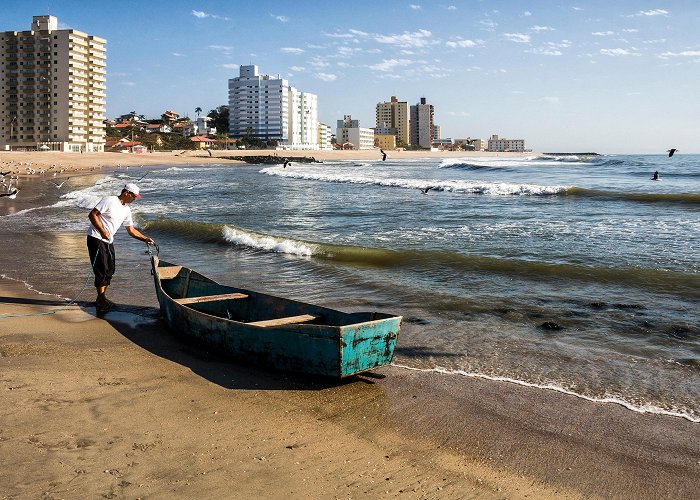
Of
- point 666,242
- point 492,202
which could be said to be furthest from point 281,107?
point 666,242

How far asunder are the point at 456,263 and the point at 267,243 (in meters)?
4.86

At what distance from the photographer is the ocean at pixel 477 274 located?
6.64 meters

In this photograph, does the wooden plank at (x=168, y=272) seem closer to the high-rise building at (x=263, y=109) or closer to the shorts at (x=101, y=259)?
the shorts at (x=101, y=259)

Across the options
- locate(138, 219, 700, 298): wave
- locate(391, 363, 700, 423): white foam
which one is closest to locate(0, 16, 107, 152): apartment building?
locate(138, 219, 700, 298): wave

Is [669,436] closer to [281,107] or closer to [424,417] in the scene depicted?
[424,417]

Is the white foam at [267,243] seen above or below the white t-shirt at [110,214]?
below

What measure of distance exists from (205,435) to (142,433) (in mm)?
466

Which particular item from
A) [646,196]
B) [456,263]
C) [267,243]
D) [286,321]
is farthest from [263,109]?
[286,321]

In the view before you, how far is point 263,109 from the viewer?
16775 cm

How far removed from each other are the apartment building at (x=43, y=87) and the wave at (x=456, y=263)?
96.4m

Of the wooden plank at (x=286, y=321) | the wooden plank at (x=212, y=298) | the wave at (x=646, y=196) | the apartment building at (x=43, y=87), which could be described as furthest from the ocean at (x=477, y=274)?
the apartment building at (x=43, y=87)

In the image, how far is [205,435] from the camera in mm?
4566

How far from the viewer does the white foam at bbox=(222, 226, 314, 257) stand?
14164 millimetres

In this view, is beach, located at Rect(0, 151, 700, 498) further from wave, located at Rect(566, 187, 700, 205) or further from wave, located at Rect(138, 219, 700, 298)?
wave, located at Rect(566, 187, 700, 205)
